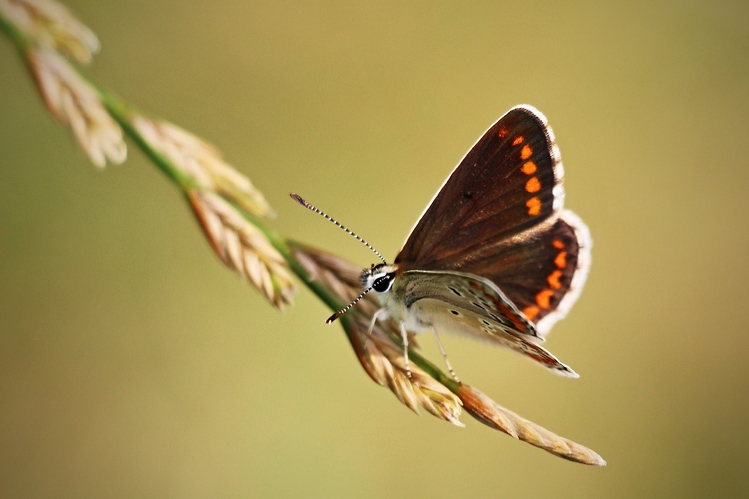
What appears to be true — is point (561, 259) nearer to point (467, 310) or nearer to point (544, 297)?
point (544, 297)

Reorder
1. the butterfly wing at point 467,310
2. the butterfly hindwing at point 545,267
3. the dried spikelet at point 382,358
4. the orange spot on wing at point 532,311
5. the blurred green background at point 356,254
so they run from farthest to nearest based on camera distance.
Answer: the blurred green background at point 356,254 → the orange spot on wing at point 532,311 → the butterfly hindwing at point 545,267 → the butterfly wing at point 467,310 → the dried spikelet at point 382,358

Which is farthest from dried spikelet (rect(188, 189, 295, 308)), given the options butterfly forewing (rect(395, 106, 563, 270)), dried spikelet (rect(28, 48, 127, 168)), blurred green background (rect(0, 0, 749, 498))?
blurred green background (rect(0, 0, 749, 498))

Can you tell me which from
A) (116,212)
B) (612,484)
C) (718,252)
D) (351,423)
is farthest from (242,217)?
(718,252)

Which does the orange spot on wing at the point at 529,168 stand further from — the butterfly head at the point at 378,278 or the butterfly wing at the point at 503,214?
the butterfly head at the point at 378,278

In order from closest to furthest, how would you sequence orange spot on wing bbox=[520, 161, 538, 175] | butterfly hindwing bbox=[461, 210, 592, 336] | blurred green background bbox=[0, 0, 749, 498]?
orange spot on wing bbox=[520, 161, 538, 175]
butterfly hindwing bbox=[461, 210, 592, 336]
blurred green background bbox=[0, 0, 749, 498]

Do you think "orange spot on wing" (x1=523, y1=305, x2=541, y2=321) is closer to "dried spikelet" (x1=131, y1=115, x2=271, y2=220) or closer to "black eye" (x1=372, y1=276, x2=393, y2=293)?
"black eye" (x1=372, y1=276, x2=393, y2=293)

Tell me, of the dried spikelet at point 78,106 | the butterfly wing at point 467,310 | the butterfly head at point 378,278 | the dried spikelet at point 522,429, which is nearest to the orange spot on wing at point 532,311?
the butterfly wing at point 467,310
